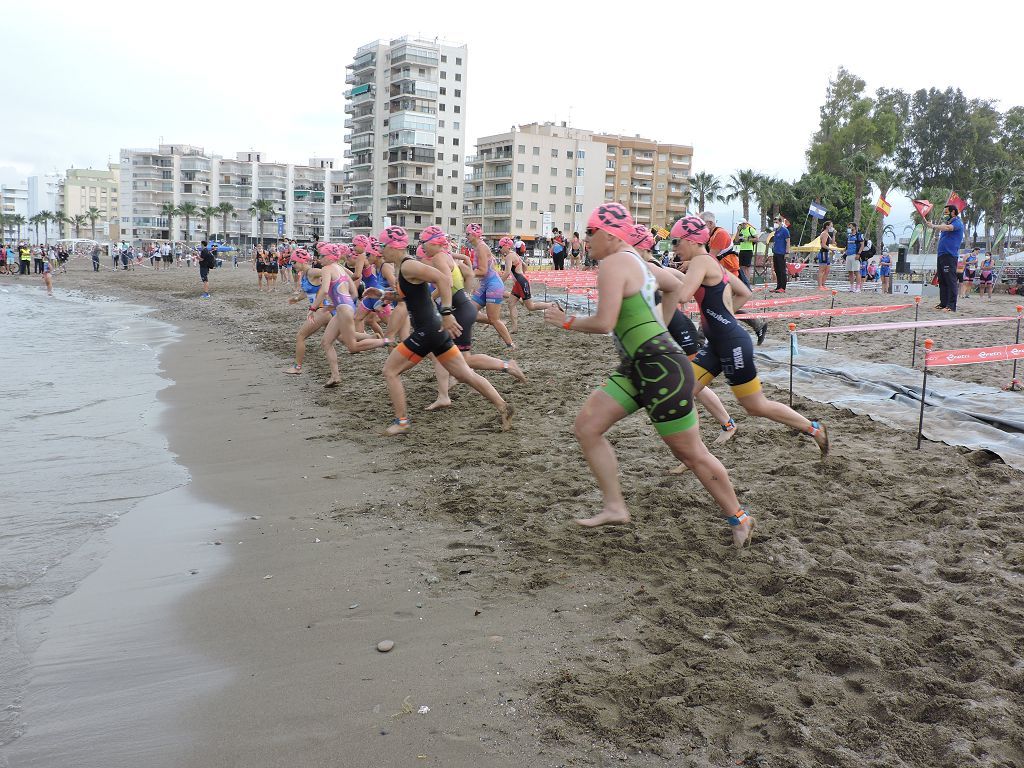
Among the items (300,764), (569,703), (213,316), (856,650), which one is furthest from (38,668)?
(213,316)

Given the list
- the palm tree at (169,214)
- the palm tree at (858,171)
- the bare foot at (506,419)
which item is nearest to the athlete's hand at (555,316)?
the bare foot at (506,419)

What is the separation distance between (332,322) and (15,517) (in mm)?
4833

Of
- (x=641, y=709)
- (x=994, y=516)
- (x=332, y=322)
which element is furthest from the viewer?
(x=332, y=322)

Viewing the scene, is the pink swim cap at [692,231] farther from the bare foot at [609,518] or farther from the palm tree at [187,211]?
the palm tree at [187,211]

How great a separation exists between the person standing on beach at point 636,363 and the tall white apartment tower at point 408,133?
8763 cm

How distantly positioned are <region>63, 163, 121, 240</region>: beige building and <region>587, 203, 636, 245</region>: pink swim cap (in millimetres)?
201314

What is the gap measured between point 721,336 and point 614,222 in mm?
1753

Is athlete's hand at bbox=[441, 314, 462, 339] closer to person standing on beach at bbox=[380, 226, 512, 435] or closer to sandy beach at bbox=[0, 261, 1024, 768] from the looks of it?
person standing on beach at bbox=[380, 226, 512, 435]

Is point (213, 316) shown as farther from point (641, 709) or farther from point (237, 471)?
point (641, 709)

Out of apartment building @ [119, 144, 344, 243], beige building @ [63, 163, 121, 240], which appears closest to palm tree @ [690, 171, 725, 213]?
apartment building @ [119, 144, 344, 243]

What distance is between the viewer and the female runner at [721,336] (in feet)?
Answer: 17.4

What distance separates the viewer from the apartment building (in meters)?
137

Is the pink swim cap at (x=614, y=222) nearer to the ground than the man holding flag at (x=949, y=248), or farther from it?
nearer to the ground

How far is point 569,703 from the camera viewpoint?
2.76m
